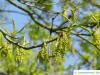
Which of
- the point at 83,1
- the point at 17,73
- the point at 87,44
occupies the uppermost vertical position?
the point at 83,1

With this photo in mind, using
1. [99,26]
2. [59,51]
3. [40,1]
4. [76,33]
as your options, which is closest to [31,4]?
[40,1]

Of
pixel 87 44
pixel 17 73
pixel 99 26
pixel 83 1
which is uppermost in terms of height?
pixel 83 1

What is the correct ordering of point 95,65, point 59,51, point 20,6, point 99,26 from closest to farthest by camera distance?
point 59,51 → point 99,26 → point 20,6 → point 95,65

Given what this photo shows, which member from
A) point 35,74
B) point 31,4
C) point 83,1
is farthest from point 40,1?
point 35,74

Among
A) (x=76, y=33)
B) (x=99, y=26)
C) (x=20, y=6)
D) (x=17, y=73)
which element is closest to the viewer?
(x=99, y=26)

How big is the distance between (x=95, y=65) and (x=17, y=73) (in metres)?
0.48

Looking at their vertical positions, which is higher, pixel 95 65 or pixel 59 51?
pixel 59 51

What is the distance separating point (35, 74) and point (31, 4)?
0.49 meters

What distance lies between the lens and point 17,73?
211 cm

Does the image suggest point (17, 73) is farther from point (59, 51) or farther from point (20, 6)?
point (59, 51)

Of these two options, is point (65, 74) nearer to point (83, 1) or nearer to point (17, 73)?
point (17, 73)

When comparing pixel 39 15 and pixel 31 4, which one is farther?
pixel 39 15

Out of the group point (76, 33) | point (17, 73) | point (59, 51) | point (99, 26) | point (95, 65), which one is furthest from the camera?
point (17, 73)

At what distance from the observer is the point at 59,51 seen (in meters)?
1.23
